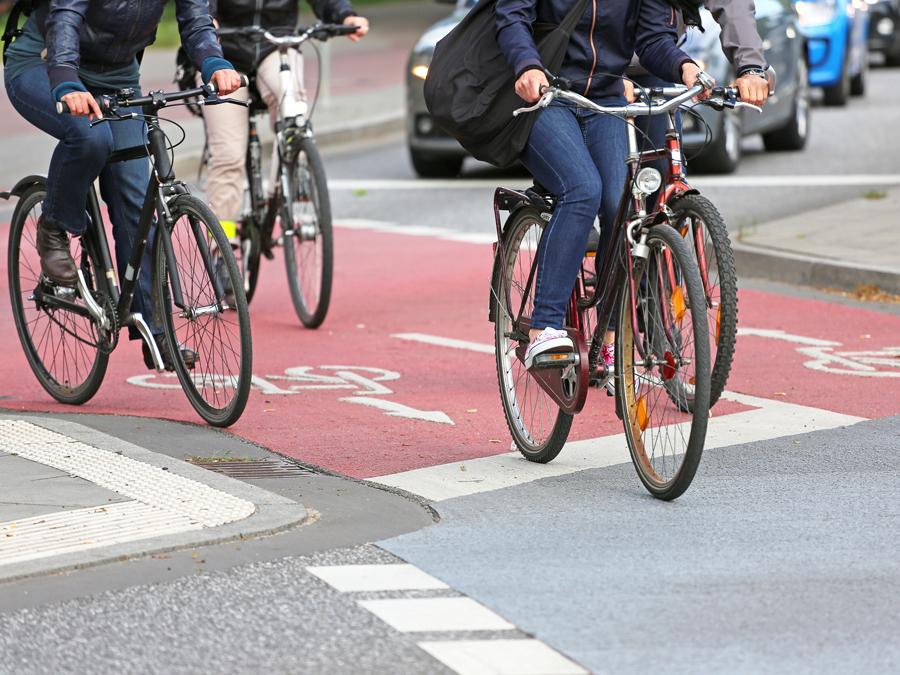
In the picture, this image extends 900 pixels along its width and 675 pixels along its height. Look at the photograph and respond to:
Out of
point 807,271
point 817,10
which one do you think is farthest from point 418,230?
point 817,10

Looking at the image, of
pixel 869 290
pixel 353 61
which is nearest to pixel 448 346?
pixel 869 290

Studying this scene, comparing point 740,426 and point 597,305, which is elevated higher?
point 597,305

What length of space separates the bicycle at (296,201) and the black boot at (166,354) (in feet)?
6.15

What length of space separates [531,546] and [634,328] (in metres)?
0.84

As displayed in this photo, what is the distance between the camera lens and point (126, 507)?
14.1 ft

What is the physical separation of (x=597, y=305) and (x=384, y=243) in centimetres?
615

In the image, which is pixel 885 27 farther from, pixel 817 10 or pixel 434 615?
pixel 434 615

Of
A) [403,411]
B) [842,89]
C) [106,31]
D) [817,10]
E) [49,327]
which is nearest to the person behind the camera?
[106,31]

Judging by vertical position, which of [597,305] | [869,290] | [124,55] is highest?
[124,55]

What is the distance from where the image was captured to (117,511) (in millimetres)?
4254

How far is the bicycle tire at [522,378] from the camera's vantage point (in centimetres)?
492

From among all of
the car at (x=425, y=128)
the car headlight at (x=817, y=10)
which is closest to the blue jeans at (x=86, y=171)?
the car at (x=425, y=128)

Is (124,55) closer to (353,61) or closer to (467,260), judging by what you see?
(467,260)

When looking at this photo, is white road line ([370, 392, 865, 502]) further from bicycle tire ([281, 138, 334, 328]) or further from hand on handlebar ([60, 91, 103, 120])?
bicycle tire ([281, 138, 334, 328])
